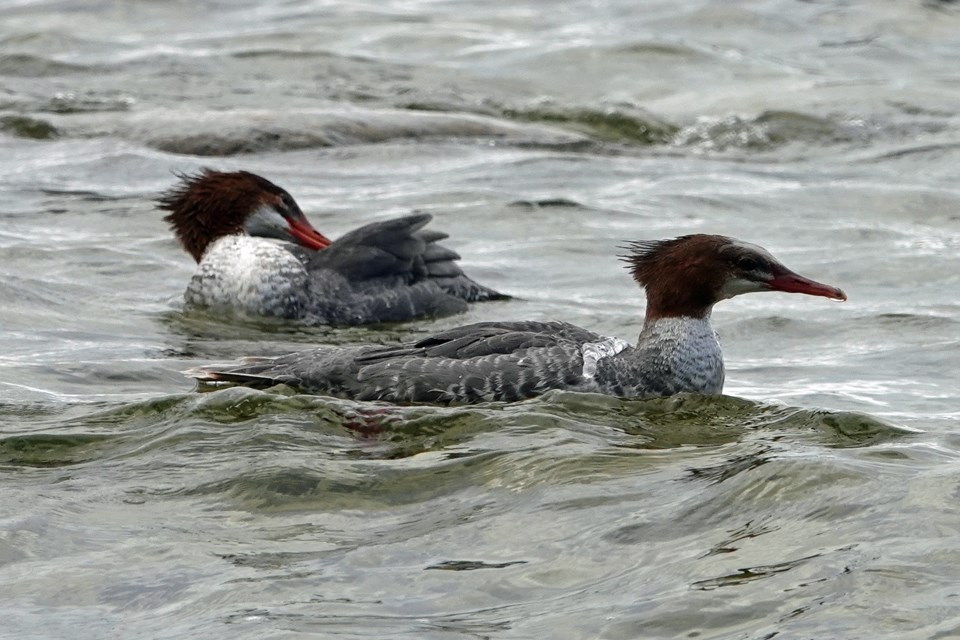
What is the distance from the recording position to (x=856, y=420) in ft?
27.2

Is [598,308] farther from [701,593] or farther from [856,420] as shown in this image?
[701,593]

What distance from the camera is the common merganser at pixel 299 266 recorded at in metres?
11.0

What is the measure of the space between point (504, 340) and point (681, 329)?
0.97m

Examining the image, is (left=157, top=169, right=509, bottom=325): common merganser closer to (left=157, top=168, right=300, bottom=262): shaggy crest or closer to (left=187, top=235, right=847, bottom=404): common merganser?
(left=157, top=168, right=300, bottom=262): shaggy crest

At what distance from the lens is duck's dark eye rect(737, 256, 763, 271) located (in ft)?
28.7

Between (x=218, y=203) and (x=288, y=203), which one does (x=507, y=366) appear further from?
(x=218, y=203)

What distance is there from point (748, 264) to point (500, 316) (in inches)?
107

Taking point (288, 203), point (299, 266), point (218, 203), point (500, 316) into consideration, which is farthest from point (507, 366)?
point (218, 203)

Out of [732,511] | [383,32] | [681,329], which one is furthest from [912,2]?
[732,511]

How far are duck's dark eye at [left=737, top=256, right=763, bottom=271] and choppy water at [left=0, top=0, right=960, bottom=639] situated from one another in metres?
0.71

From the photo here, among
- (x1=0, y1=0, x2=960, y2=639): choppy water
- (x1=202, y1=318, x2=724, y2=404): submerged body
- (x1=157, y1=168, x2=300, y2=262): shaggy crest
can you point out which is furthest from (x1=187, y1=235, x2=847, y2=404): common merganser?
(x1=157, y1=168, x2=300, y2=262): shaggy crest

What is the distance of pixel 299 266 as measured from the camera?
11.1 meters

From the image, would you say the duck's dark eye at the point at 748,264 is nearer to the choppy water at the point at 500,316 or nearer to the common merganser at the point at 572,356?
the common merganser at the point at 572,356

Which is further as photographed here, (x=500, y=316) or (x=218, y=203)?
(x=218, y=203)
